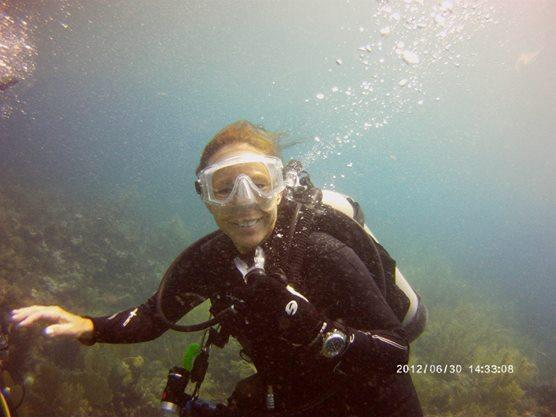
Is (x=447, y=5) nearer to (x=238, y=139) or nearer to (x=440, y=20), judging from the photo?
(x=440, y=20)

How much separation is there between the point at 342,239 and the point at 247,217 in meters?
0.79

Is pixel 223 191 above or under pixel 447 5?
under

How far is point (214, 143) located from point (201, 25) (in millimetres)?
40422

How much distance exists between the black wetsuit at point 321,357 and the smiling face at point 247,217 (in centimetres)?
14

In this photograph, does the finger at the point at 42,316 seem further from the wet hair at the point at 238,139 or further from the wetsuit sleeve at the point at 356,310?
the wetsuit sleeve at the point at 356,310

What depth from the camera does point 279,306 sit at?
167 centimetres

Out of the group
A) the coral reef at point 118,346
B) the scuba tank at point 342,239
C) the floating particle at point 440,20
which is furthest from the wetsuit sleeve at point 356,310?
the floating particle at point 440,20

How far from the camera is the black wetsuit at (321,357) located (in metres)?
1.95

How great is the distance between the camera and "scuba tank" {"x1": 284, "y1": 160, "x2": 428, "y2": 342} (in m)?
2.35

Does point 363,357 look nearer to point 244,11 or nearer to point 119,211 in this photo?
point 119,211

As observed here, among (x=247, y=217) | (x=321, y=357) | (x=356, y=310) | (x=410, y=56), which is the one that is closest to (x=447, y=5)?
(x=410, y=56)

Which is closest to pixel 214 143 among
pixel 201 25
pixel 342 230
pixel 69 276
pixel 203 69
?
pixel 342 230

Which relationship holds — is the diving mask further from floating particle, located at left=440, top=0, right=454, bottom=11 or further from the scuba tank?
floating particle, located at left=440, top=0, right=454, bottom=11

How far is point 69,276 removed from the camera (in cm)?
1241
